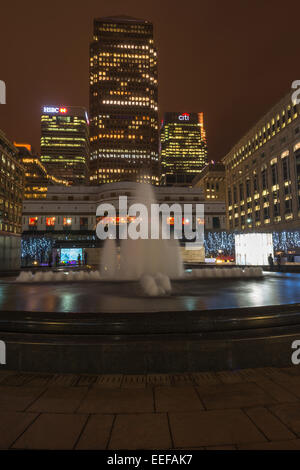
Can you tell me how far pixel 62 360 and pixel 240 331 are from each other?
10.7 ft

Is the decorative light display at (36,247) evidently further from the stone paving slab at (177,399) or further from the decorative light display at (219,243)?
the stone paving slab at (177,399)

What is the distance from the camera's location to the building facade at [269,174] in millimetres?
67875

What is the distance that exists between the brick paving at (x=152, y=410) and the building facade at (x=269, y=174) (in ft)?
222

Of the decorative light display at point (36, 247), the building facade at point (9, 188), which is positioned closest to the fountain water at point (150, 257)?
the decorative light display at point (36, 247)

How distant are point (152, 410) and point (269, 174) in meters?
85.8

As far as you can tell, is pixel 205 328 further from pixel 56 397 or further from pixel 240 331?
pixel 56 397

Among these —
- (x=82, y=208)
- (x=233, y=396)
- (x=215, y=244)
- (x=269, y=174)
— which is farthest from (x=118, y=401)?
(x=82, y=208)

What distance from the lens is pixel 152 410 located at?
3426mm

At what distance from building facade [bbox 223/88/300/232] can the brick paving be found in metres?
67.7

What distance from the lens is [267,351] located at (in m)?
4.93

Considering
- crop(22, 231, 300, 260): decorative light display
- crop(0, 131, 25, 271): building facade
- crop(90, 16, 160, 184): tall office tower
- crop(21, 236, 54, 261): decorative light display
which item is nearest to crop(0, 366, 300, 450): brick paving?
crop(22, 231, 300, 260): decorative light display

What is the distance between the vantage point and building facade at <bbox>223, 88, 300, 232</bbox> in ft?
223

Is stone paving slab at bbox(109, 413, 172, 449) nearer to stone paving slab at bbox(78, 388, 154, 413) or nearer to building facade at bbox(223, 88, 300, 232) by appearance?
stone paving slab at bbox(78, 388, 154, 413)

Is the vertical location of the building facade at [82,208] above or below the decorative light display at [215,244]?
above
